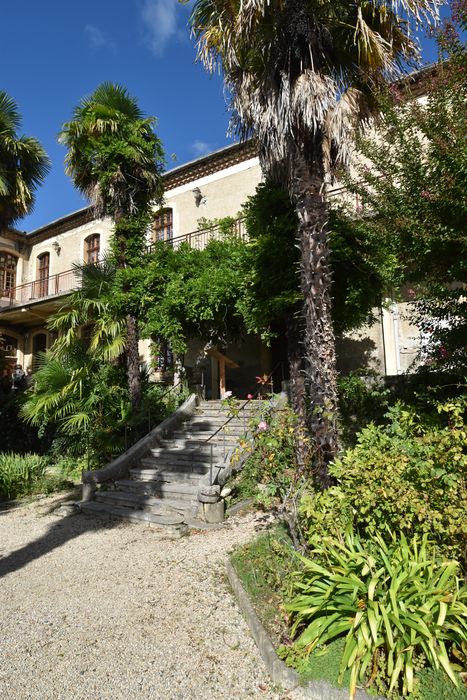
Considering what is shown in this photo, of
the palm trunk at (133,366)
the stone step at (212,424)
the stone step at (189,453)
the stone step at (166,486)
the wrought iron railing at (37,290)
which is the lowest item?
the stone step at (166,486)

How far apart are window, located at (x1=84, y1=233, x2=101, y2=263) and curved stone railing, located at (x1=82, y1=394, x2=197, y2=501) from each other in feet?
36.0

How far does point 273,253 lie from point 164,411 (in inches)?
207

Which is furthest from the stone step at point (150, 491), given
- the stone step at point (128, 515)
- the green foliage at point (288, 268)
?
the green foliage at point (288, 268)

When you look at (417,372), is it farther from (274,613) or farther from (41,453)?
(41,453)

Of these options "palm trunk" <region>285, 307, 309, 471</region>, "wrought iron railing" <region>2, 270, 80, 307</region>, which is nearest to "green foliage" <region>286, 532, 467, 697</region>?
"palm trunk" <region>285, 307, 309, 471</region>

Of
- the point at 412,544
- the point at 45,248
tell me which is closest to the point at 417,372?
the point at 412,544

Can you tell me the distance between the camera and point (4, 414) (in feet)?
42.4

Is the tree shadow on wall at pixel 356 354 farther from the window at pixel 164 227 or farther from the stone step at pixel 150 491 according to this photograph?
the window at pixel 164 227

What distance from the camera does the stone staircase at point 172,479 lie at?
282 inches

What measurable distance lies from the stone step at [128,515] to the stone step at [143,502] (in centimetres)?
9

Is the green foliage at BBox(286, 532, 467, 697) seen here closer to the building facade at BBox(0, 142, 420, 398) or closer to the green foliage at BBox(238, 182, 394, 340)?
the building facade at BBox(0, 142, 420, 398)

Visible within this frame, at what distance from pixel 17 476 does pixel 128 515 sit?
3935mm

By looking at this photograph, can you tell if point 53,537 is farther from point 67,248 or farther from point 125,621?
point 67,248

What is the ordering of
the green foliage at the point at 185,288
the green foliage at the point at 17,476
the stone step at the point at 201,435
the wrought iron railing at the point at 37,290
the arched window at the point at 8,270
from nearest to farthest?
the stone step at the point at 201,435 → the green foliage at the point at 17,476 → the green foliage at the point at 185,288 → the wrought iron railing at the point at 37,290 → the arched window at the point at 8,270
